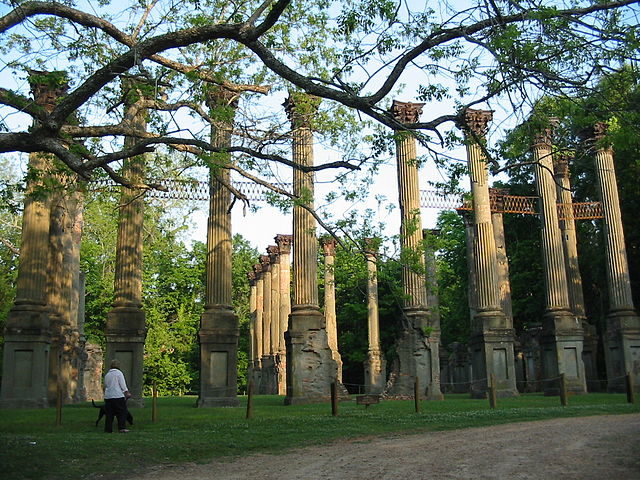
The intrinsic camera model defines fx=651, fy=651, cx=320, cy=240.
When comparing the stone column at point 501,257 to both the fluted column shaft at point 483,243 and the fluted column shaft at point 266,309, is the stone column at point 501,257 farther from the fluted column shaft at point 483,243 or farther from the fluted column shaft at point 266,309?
the fluted column shaft at point 266,309

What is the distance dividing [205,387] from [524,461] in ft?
42.0

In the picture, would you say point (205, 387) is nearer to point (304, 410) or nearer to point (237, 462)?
point (304, 410)

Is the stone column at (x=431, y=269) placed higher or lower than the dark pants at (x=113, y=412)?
higher

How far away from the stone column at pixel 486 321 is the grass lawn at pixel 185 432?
5.97 meters

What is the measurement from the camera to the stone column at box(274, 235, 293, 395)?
38.3m

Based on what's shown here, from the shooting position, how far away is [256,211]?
16.3 meters

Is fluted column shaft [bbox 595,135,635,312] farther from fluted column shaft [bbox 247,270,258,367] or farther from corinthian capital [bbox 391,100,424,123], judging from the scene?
fluted column shaft [bbox 247,270,258,367]

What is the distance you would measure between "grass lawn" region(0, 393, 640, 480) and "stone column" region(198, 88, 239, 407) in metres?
1.41

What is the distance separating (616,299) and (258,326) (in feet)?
83.1

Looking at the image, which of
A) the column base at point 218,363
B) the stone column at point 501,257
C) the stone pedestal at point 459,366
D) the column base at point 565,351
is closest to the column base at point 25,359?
the column base at point 218,363

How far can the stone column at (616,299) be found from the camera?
26.9m

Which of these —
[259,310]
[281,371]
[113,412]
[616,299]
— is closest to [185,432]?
[113,412]

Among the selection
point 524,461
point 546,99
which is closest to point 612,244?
point 546,99

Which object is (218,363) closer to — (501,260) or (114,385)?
(114,385)
